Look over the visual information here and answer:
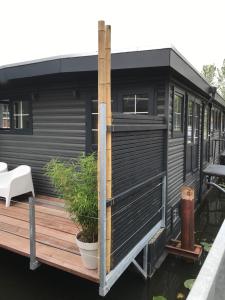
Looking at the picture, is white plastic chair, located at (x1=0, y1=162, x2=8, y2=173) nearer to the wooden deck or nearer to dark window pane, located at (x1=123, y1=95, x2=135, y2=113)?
the wooden deck

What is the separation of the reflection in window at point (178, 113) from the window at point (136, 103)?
0.48 metres

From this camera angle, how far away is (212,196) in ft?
26.2

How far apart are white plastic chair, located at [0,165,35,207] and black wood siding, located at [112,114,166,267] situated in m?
2.38

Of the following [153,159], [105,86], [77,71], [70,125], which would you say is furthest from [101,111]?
[70,125]

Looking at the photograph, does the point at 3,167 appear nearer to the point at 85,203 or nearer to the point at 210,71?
the point at 85,203

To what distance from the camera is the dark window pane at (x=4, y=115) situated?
19.3 ft

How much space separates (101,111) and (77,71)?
2156 millimetres

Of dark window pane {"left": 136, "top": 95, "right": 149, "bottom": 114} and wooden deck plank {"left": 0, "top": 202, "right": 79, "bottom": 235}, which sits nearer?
wooden deck plank {"left": 0, "top": 202, "right": 79, "bottom": 235}

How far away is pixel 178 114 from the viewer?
15.8 feet

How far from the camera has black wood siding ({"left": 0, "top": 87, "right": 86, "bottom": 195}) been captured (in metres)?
4.93

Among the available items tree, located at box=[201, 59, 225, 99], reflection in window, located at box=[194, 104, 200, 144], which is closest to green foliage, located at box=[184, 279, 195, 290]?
reflection in window, located at box=[194, 104, 200, 144]

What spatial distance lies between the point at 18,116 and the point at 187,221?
383 centimetres

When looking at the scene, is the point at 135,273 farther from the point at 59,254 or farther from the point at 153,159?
the point at 153,159

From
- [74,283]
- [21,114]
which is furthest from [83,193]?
[21,114]
